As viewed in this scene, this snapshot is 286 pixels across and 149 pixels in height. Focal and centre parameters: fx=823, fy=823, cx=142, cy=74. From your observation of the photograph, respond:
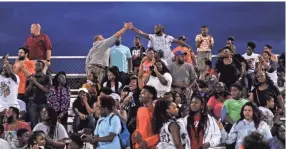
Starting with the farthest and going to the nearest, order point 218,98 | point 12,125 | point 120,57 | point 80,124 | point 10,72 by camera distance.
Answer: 1. point 120,57
2. point 10,72
3. point 218,98
4. point 80,124
5. point 12,125

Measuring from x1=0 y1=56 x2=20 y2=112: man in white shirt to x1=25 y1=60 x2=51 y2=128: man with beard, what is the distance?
25cm

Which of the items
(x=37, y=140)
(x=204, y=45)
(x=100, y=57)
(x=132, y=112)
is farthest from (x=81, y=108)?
(x=204, y=45)

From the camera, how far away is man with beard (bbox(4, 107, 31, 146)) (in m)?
13.0

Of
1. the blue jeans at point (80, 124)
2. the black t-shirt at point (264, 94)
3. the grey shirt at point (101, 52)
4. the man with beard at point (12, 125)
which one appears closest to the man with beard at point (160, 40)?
the grey shirt at point (101, 52)

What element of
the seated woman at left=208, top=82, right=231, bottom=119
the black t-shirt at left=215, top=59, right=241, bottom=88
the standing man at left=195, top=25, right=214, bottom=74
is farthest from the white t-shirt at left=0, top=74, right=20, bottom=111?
the standing man at left=195, top=25, right=214, bottom=74

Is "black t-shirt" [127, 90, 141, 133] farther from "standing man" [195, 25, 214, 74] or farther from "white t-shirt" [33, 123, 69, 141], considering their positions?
"standing man" [195, 25, 214, 74]

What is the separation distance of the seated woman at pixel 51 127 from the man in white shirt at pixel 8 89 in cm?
178

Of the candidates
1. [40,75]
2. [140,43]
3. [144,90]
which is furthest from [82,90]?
[140,43]

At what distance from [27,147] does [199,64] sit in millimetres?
7516

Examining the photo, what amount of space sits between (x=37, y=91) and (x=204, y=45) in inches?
219

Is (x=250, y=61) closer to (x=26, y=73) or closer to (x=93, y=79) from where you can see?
(x=93, y=79)

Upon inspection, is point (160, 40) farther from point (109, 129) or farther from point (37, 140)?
point (109, 129)

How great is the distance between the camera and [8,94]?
48.6ft

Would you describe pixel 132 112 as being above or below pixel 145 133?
above
